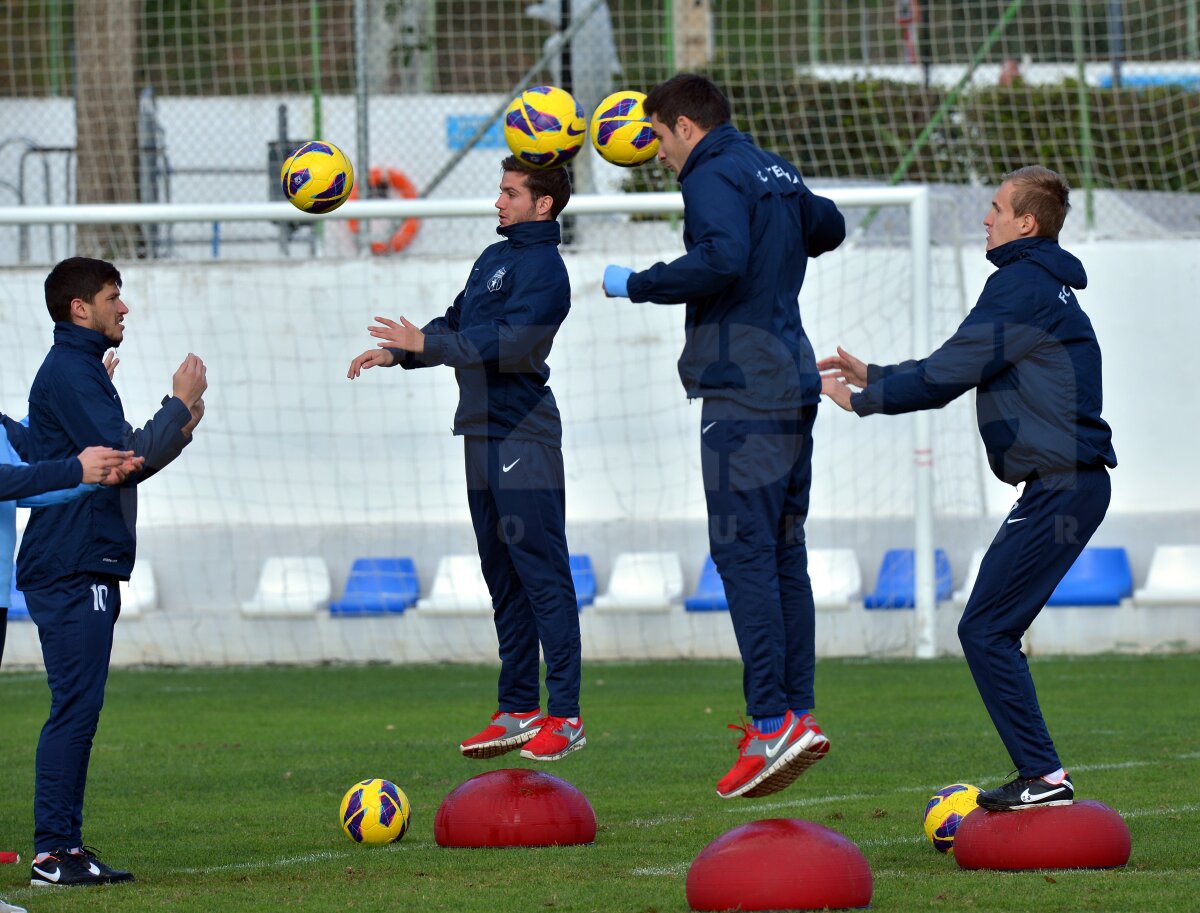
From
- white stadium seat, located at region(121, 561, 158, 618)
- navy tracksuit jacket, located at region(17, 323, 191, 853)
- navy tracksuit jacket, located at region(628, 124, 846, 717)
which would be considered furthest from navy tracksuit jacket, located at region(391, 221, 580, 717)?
white stadium seat, located at region(121, 561, 158, 618)

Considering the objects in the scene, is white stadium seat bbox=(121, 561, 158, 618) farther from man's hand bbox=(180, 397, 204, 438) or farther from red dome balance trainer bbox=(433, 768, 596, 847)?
man's hand bbox=(180, 397, 204, 438)

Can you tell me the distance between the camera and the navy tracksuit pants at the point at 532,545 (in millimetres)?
7805

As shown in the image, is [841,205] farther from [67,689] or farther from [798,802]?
[67,689]

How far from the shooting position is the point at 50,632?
710 centimetres

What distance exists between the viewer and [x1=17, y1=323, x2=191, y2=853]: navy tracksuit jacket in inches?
278

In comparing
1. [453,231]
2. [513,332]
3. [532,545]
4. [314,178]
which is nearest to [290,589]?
[453,231]

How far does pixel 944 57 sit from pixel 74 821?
13712mm

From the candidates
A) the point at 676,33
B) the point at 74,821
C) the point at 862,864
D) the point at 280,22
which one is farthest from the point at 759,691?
the point at 280,22

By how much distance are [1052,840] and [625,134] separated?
11.3 ft

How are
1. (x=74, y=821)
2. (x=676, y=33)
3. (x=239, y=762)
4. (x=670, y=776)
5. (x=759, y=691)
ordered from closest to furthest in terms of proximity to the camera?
(x=759, y=691), (x=74, y=821), (x=670, y=776), (x=239, y=762), (x=676, y=33)

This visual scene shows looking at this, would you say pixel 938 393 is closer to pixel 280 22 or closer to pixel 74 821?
pixel 74 821

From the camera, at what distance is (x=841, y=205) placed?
14.8 metres

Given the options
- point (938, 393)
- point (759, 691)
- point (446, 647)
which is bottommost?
point (446, 647)

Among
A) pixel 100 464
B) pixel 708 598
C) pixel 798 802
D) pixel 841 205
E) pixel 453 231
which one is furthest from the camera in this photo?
pixel 453 231
